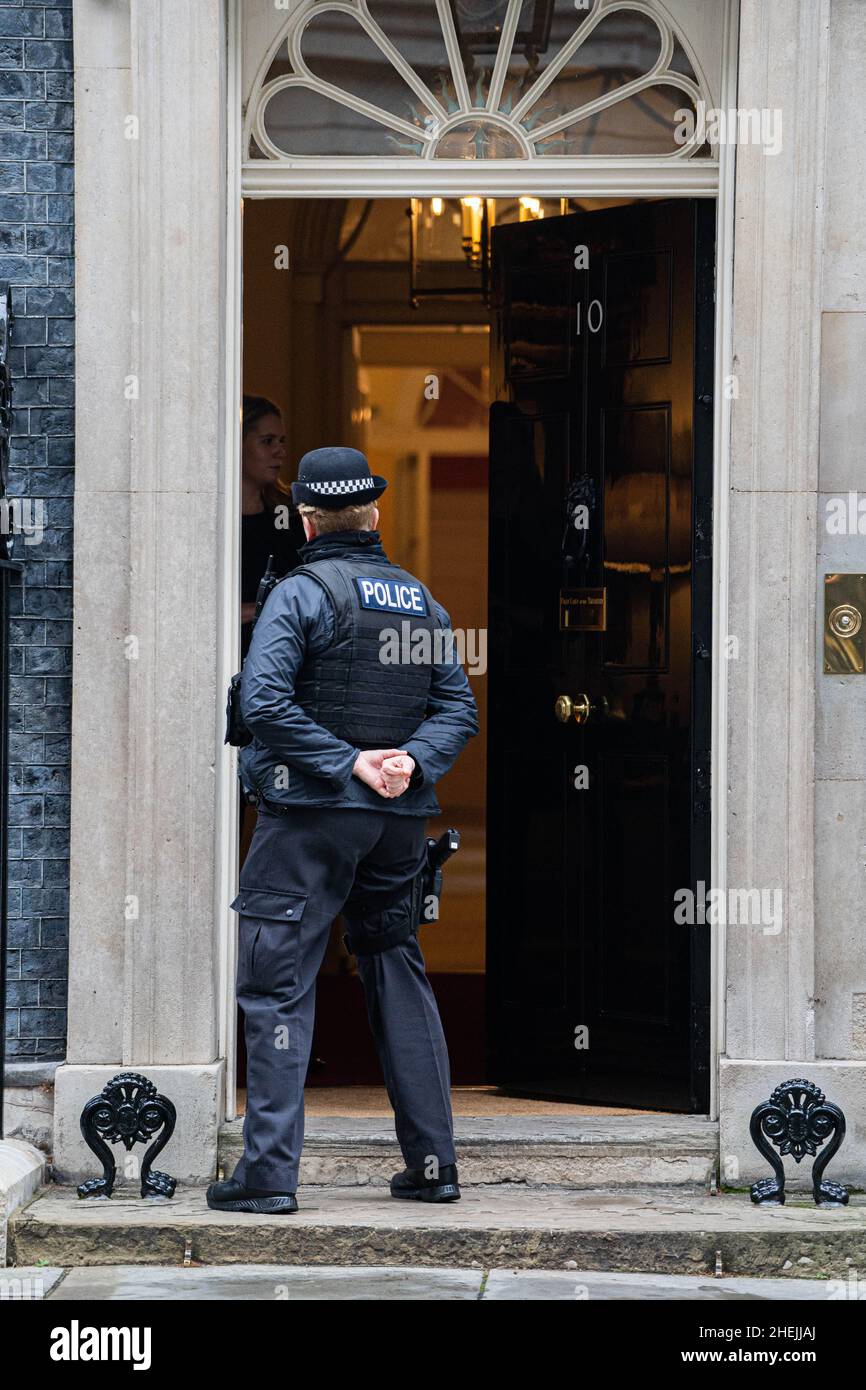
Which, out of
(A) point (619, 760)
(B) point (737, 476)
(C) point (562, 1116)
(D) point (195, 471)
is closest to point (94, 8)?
(D) point (195, 471)

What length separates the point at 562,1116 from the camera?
6203mm

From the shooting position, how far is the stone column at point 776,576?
577cm

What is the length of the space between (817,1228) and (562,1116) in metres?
1.11

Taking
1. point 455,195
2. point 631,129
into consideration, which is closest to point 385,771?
point 455,195

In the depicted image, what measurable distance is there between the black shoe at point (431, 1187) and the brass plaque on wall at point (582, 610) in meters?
1.91

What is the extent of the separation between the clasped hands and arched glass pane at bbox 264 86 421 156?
6.98 ft

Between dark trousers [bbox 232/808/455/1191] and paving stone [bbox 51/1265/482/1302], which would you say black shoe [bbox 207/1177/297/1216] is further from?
paving stone [bbox 51/1265/482/1302]

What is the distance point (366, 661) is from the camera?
5250 mm

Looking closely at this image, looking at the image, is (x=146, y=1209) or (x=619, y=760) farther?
(x=619, y=760)

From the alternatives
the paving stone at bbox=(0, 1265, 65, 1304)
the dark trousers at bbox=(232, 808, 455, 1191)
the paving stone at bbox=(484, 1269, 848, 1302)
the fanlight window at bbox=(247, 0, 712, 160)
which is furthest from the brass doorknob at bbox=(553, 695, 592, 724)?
the paving stone at bbox=(0, 1265, 65, 1304)

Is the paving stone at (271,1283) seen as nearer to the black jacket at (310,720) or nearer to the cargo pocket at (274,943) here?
the cargo pocket at (274,943)

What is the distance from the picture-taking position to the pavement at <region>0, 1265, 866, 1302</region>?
4941mm

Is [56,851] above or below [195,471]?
below
